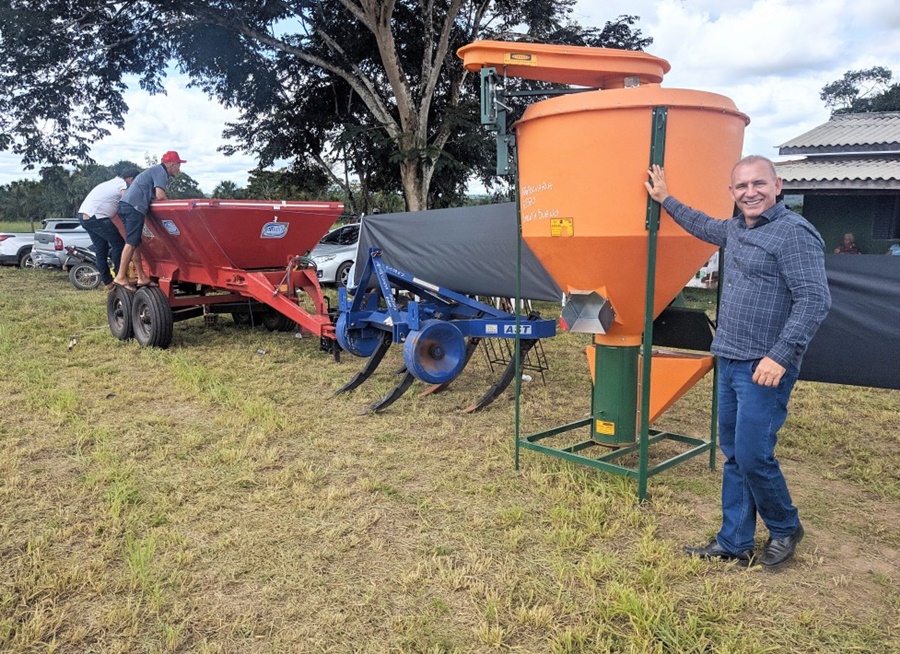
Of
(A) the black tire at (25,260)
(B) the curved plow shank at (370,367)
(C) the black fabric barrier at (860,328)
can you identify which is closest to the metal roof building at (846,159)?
(C) the black fabric barrier at (860,328)

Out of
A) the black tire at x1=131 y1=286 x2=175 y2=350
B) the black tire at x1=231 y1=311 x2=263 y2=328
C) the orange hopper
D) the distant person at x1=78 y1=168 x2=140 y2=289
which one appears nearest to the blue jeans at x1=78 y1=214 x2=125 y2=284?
the distant person at x1=78 y1=168 x2=140 y2=289

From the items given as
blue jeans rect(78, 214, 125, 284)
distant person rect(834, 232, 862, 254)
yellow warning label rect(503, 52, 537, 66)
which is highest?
yellow warning label rect(503, 52, 537, 66)

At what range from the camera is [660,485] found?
3.97 metres

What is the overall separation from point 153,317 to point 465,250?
371 cm

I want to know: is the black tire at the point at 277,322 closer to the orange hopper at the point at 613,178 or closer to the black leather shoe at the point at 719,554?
the orange hopper at the point at 613,178

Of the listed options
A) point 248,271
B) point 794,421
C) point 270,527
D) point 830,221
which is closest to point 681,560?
point 270,527

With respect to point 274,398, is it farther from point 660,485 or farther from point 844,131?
point 844,131

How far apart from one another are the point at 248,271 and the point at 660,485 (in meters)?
5.50

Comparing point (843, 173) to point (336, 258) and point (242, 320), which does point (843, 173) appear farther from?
point (242, 320)

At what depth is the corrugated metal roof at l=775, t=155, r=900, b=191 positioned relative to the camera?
11.7 metres

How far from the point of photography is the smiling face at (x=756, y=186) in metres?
2.75

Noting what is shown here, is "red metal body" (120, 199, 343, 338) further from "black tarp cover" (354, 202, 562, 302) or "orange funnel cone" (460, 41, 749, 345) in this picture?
"orange funnel cone" (460, 41, 749, 345)

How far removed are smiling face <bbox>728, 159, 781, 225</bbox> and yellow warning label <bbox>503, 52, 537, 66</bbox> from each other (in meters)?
1.39

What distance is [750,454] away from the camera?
281 centimetres
